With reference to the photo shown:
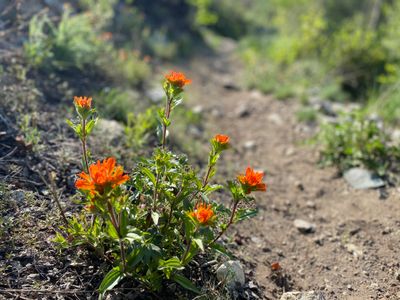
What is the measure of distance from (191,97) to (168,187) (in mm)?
3750

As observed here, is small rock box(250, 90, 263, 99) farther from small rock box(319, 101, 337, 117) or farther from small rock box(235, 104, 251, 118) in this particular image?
small rock box(319, 101, 337, 117)

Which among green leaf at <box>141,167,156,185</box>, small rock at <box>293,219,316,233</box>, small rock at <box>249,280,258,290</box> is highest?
green leaf at <box>141,167,156,185</box>

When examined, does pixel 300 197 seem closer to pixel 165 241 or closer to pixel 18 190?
pixel 165 241

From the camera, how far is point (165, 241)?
7.40ft

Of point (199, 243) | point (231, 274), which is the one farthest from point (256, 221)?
point (199, 243)

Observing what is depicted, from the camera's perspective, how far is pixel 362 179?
3.96 meters

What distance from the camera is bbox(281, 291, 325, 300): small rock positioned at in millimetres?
2414

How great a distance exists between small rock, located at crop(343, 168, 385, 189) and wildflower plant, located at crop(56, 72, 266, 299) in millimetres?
1927

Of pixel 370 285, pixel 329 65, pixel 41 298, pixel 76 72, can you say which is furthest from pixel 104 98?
pixel 329 65

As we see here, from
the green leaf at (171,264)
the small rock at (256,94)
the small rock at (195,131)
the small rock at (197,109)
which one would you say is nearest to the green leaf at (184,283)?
the green leaf at (171,264)

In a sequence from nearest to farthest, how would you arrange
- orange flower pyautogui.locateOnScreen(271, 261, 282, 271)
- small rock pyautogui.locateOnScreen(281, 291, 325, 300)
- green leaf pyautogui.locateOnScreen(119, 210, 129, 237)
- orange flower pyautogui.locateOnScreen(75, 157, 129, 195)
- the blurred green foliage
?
1. orange flower pyautogui.locateOnScreen(75, 157, 129, 195)
2. green leaf pyautogui.locateOnScreen(119, 210, 129, 237)
3. small rock pyautogui.locateOnScreen(281, 291, 325, 300)
4. orange flower pyautogui.locateOnScreen(271, 261, 282, 271)
5. the blurred green foliage

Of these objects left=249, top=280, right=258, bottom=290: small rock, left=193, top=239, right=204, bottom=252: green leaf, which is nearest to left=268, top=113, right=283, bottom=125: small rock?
left=249, top=280, right=258, bottom=290: small rock

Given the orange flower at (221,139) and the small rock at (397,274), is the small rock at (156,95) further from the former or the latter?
the small rock at (397,274)

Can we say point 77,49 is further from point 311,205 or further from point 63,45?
point 311,205
